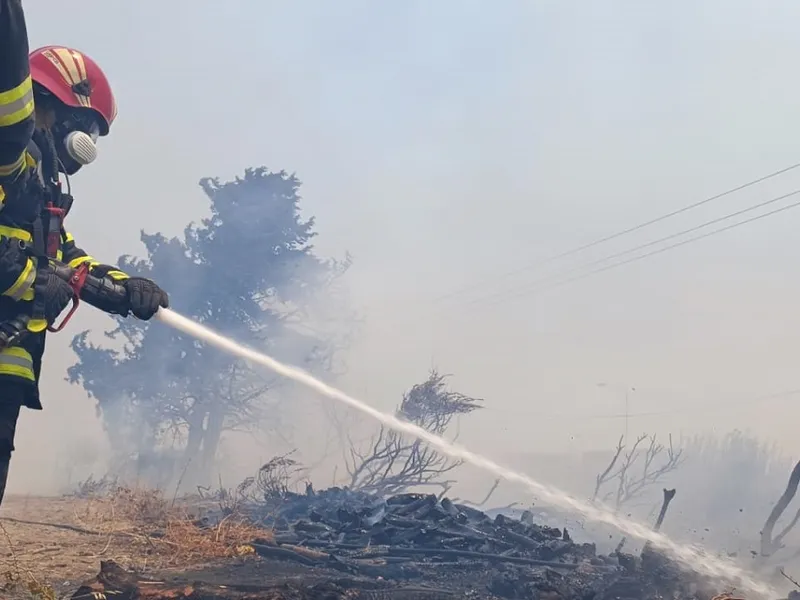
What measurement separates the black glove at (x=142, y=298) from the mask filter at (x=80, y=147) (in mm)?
736

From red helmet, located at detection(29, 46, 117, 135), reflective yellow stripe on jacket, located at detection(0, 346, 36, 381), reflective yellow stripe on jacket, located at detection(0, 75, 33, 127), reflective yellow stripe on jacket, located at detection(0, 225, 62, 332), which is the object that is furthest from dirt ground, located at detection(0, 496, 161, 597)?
reflective yellow stripe on jacket, located at detection(0, 75, 33, 127)

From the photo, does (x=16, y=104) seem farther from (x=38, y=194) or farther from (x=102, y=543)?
(x=102, y=543)

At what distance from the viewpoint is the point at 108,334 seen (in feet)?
79.6

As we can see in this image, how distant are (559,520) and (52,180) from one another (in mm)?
16734

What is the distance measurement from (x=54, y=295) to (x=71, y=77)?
1.27 m

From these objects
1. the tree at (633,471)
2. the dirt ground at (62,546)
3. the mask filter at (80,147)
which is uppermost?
the tree at (633,471)

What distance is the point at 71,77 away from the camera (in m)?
4.18

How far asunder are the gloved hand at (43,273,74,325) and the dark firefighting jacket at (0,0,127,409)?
0.14ft

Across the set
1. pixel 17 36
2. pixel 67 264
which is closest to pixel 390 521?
pixel 67 264

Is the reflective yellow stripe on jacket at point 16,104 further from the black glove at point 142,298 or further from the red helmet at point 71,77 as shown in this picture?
the black glove at point 142,298

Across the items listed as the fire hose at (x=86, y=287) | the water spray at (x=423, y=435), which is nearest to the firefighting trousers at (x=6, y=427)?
the fire hose at (x=86, y=287)

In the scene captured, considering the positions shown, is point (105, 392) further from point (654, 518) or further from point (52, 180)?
point (52, 180)

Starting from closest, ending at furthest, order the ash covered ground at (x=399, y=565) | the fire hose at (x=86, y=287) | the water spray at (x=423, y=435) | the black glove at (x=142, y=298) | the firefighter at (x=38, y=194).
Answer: the firefighter at (x=38, y=194) < the fire hose at (x=86, y=287) < the black glove at (x=142, y=298) < the ash covered ground at (x=399, y=565) < the water spray at (x=423, y=435)

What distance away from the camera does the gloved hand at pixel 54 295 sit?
3867mm
